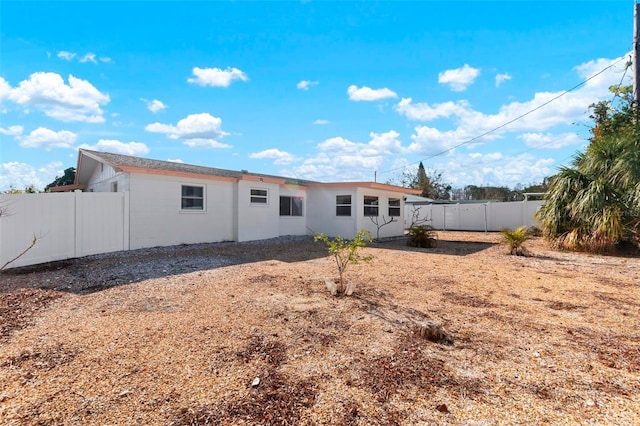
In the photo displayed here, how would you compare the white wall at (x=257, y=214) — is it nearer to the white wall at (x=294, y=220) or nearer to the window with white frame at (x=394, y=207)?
the white wall at (x=294, y=220)

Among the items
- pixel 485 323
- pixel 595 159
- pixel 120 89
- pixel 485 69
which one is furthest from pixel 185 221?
pixel 595 159

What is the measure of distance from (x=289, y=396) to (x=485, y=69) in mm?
14406

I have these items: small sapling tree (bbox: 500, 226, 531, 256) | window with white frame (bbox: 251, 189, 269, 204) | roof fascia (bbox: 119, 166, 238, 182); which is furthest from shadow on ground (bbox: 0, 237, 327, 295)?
small sapling tree (bbox: 500, 226, 531, 256)

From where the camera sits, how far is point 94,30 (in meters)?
8.45

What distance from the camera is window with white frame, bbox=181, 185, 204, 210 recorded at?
1080 centimetres

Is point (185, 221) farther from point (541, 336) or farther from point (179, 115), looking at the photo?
point (541, 336)

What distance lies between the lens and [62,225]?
7.95 meters

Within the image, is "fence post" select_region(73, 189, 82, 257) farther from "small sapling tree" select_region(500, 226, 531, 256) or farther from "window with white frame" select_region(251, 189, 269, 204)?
"small sapling tree" select_region(500, 226, 531, 256)

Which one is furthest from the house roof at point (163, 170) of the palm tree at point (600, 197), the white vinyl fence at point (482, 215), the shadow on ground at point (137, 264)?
the palm tree at point (600, 197)

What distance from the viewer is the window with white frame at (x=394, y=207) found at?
52.8 ft

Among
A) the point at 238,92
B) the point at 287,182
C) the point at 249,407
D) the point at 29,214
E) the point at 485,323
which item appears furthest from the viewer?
the point at 287,182

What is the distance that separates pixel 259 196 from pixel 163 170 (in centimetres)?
393

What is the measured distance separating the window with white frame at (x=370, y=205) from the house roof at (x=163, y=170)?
28.7 inches

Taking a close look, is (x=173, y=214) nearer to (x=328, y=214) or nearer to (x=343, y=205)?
(x=328, y=214)
